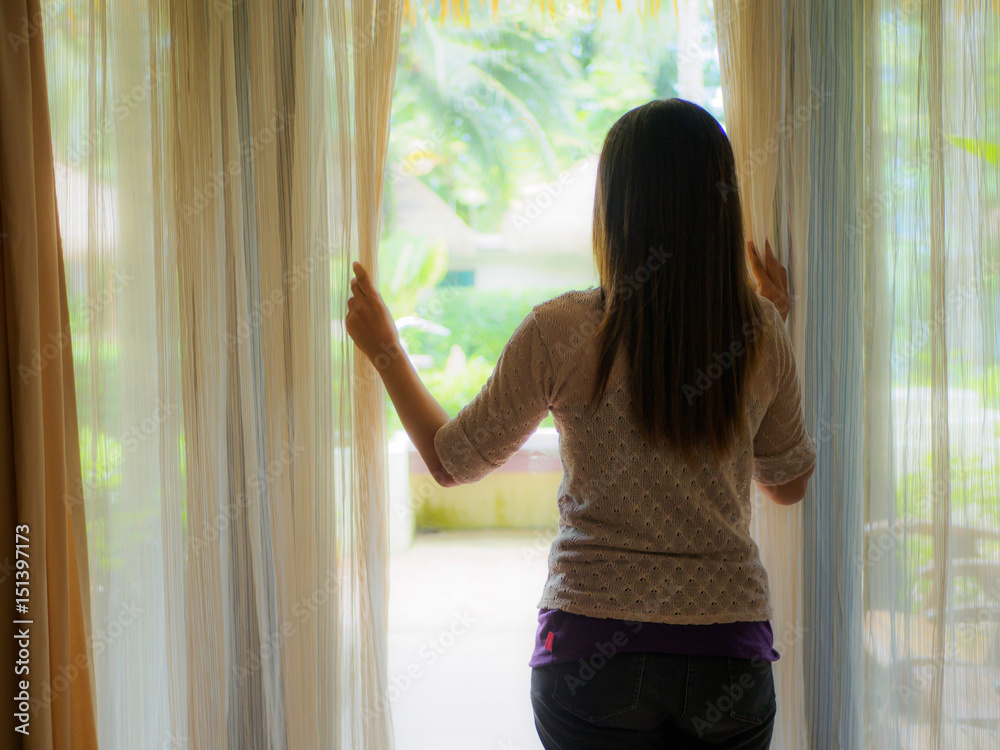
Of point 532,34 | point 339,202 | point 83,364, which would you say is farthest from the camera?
point 532,34

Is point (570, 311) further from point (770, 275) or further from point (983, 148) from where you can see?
point (983, 148)

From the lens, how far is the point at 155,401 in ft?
4.63

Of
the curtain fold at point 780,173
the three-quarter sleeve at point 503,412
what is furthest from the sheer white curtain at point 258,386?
the curtain fold at point 780,173

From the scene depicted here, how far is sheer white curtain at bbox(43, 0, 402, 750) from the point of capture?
142cm

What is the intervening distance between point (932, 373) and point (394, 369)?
1.10 m

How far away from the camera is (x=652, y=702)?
3.19 ft

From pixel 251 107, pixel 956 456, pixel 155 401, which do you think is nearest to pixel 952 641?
pixel 956 456

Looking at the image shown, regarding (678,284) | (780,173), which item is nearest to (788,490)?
(678,284)

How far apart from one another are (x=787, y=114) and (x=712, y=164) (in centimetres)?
62

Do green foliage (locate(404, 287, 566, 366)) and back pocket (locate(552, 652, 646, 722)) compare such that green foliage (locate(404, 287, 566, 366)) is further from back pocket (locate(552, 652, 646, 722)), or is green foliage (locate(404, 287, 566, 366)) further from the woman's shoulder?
back pocket (locate(552, 652, 646, 722))

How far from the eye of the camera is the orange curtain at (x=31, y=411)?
1043mm

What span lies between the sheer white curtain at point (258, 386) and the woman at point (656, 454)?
572 mm

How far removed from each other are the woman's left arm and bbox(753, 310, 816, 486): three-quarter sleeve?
0.51 meters

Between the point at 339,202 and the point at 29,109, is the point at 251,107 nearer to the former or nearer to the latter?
the point at 339,202
